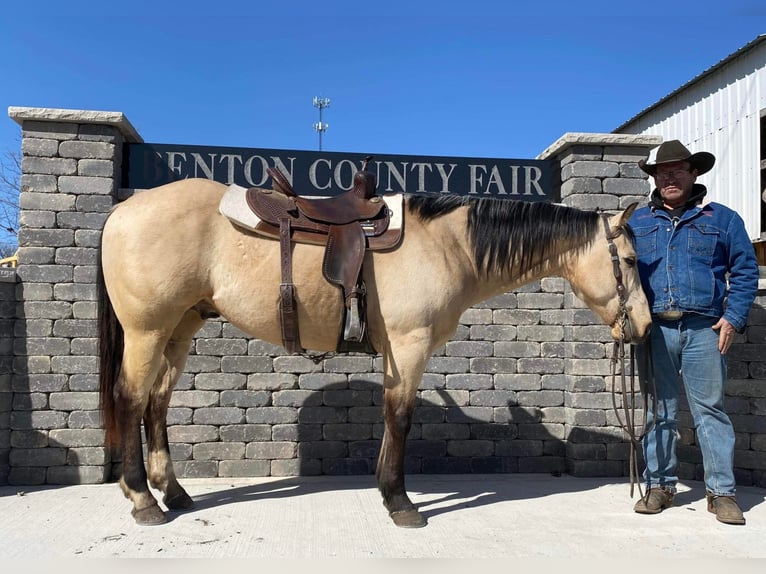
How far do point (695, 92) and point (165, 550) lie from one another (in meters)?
10.2

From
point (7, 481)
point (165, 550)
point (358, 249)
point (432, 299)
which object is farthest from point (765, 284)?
point (7, 481)

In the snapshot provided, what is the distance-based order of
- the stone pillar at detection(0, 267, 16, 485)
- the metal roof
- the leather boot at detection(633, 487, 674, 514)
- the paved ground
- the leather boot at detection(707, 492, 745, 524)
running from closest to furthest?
the paved ground
the leather boot at detection(707, 492, 745, 524)
the leather boot at detection(633, 487, 674, 514)
the stone pillar at detection(0, 267, 16, 485)
the metal roof

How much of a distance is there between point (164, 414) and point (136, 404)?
447 mm

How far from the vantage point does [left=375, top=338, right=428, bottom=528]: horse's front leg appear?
318 centimetres

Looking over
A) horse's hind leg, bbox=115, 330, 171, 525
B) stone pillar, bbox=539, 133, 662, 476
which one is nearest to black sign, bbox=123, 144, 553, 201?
stone pillar, bbox=539, 133, 662, 476

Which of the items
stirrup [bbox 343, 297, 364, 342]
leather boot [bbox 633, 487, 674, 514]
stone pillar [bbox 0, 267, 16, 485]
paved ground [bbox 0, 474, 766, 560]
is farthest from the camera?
stone pillar [bbox 0, 267, 16, 485]

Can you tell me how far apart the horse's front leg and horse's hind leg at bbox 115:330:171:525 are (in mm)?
1303

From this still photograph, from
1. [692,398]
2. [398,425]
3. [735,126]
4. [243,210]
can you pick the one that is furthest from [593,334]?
[735,126]

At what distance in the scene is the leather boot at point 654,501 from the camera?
346 cm

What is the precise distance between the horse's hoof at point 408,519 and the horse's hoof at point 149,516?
1.32 metres

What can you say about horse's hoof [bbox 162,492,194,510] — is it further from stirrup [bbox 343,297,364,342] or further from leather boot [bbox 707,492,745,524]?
leather boot [bbox 707,492,745,524]

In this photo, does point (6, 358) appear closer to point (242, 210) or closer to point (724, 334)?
point (242, 210)

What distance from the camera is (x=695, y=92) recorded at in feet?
30.9

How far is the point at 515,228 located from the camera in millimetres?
3488
